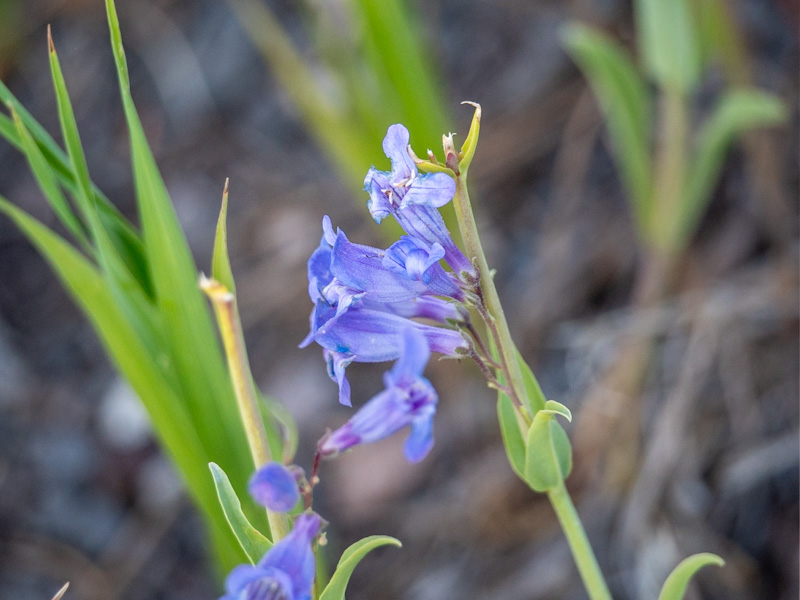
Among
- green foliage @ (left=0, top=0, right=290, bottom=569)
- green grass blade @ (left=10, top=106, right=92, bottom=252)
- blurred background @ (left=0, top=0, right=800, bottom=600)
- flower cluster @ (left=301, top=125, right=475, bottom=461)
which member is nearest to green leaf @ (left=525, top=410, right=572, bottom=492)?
flower cluster @ (left=301, top=125, right=475, bottom=461)

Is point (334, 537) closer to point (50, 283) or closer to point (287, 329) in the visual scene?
point (287, 329)

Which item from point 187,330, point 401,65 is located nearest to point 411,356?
point 187,330

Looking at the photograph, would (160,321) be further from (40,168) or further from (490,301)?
(490,301)

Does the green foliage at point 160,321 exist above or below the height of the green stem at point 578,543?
above

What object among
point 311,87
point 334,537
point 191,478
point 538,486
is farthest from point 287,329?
point 538,486

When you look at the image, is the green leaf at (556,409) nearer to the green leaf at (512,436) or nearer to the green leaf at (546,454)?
the green leaf at (546,454)

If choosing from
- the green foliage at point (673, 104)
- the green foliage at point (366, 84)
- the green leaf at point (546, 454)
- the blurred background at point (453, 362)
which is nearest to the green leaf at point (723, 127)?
the green foliage at point (673, 104)

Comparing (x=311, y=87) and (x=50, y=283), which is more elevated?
(x=311, y=87)

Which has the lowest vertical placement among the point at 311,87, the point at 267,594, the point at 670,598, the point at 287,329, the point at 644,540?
the point at 644,540
